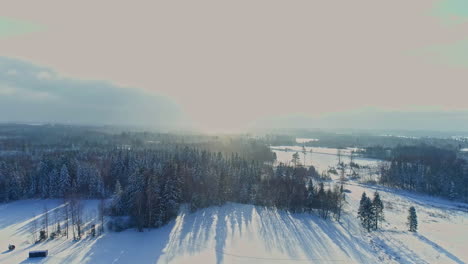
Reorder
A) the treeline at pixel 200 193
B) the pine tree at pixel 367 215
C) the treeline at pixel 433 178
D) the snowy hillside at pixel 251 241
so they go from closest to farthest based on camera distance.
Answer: the snowy hillside at pixel 251 241 → the treeline at pixel 200 193 → the pine tree at pixel 367 215 → the treeline at pixel 433 178

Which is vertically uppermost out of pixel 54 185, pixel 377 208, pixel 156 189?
pixel 156 189

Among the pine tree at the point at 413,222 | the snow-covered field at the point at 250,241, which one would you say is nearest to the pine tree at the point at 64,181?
the snow-covered field at the point at 250,241

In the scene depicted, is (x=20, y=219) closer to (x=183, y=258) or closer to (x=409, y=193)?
(x=183, y=258)

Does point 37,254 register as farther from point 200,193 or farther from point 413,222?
point 413,222

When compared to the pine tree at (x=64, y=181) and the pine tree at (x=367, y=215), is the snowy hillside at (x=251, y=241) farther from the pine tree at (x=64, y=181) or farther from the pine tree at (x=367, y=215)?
the pine tree at (x=64, y=181)

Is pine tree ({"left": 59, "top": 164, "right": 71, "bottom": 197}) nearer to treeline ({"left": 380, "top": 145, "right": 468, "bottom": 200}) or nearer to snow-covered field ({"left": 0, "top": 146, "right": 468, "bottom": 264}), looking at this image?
snow-covered field ({"left": 0, "top": 146, "right": 468, "bottom": 264})

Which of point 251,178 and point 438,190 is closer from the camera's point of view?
point 251,178

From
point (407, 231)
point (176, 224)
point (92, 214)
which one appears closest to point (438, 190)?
point (407, 231)

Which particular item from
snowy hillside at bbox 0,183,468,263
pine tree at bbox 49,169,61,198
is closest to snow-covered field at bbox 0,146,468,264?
snowy hillside at bbox 0,183,468,263

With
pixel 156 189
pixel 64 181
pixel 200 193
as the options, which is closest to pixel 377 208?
pixel 200 193
